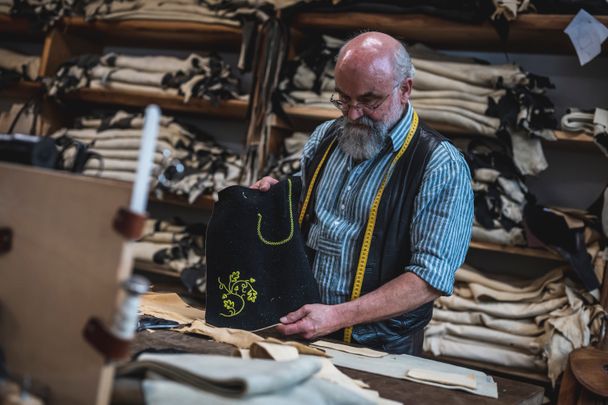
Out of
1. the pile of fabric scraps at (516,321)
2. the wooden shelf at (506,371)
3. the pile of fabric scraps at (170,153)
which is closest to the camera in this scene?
the pile of fabric scraps at (516,321)

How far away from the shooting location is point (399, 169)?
2.32 metres

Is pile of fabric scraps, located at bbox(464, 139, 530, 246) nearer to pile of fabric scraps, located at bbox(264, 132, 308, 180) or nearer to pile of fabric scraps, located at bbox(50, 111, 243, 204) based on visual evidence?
pile of fabric scraps, located at bbox(264, 132, 308, 180)

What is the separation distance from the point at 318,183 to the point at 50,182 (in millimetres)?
1447

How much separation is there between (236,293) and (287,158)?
59.9 inches

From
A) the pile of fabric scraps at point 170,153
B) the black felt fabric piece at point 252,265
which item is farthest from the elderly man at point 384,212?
the pile of fabric scraps at point 170,153

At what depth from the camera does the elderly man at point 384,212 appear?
85.0 inches

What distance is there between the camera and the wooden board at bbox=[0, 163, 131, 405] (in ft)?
3.38

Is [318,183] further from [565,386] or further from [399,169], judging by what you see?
[565,386]

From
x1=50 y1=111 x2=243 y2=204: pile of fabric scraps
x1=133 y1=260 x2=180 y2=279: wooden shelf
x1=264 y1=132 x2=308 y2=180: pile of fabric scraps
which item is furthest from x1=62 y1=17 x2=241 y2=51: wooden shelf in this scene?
x1=133 y1=260 x2=180 y2=279: wooden shelf

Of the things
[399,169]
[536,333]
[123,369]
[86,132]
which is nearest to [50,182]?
[123,369]

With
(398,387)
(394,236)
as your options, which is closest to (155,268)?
(394,236)

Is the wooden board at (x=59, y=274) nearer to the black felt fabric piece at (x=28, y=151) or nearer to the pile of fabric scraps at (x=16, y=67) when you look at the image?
the black felt fabric piece at (x=28, y=151)

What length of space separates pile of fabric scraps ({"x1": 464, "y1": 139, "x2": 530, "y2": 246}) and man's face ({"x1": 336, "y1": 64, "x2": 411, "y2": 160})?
942mm

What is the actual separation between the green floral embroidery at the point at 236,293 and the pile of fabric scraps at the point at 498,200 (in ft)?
4.57
